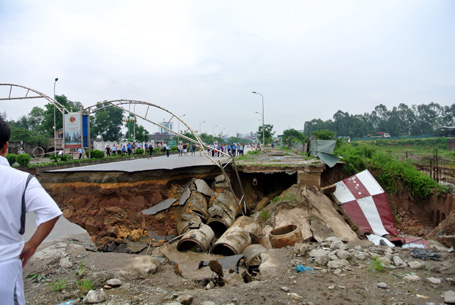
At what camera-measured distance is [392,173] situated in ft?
44.3

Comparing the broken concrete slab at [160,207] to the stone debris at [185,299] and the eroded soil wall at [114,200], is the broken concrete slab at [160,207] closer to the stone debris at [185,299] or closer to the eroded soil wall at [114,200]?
the eroded soil wall at [114,200]

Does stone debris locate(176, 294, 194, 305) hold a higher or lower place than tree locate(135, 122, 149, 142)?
lower

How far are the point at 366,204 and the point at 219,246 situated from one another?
250 inches

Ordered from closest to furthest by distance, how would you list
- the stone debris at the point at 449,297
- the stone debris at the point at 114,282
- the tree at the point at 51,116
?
the stone debris at the point at 449,297
the stone debris at the point at 114,282
the tree at the point at 51,116

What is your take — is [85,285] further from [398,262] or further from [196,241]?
[398,262]

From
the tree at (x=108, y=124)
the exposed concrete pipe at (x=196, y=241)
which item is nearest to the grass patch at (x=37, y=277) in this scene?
the exposed concrete pipe at (x=196, y=241)

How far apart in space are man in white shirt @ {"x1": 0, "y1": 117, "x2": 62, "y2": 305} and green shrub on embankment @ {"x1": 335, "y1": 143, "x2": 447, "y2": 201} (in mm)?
13978

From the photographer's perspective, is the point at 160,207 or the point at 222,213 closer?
the point at 222,213

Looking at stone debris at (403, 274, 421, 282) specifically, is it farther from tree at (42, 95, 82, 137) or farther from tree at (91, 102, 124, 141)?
tree at (91, 102, 124, 141)

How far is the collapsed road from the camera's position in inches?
169

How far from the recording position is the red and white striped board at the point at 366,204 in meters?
11.0

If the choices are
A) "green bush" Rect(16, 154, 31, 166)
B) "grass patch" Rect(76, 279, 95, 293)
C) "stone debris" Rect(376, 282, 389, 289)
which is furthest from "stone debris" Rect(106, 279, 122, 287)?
"green bush" Rect(16, 154, 31, 166)

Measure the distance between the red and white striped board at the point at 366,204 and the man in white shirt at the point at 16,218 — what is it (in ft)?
36.4

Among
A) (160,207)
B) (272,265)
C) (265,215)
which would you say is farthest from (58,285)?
(265,215)
